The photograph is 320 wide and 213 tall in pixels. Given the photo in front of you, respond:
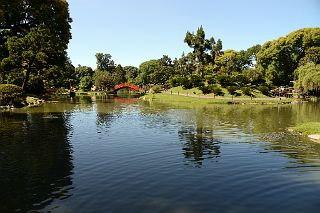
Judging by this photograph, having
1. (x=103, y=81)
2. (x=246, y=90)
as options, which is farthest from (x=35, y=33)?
(x=103, y=81)

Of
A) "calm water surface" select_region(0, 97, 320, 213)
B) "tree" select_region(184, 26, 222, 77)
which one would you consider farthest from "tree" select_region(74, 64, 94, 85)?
"calm water surface" select_region(0, 97, 320, 213)

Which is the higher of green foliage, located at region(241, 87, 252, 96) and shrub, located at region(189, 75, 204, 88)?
shrub, located at region(189, 75, 204, 88)

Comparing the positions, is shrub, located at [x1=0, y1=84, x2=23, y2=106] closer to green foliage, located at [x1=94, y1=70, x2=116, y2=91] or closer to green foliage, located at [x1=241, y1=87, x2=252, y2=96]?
green foliage, located at [x1=241, y1=87, x2=252, y2=96]

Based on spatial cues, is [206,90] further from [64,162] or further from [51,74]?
[64,162]

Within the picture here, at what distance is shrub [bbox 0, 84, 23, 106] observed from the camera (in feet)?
176

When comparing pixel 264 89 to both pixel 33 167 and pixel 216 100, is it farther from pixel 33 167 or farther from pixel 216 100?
pixel 33 167

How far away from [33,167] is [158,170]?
7344mm

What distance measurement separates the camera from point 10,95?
5438 centimetres

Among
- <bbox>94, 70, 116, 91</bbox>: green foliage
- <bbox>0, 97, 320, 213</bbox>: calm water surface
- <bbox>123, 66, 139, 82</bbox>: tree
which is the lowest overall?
<bbox>0, 97, 320, 213</bbox>: calm water surface

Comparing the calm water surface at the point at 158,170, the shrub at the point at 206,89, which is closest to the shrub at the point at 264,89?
the shrub at the point at 206,89

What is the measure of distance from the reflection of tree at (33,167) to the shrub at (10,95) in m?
23.4

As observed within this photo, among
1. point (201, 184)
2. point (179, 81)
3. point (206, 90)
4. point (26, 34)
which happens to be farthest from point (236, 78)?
point (201, 184)

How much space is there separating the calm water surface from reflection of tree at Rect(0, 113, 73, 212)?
48mm

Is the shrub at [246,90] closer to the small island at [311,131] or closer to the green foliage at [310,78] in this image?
the green foliage at [310,78]
